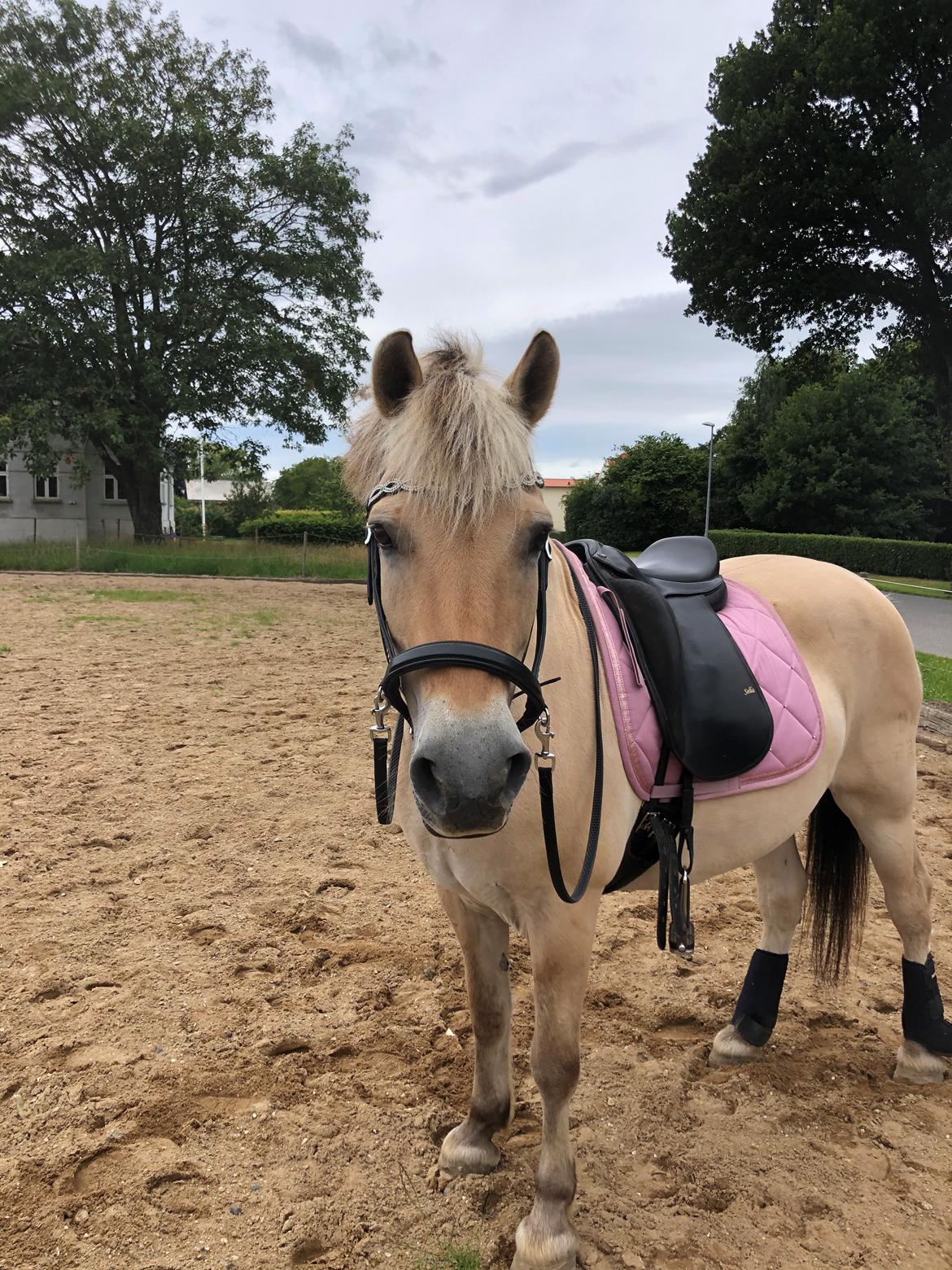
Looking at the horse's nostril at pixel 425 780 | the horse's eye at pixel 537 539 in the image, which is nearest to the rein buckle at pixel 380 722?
→ the horse's nostril at pixel 425 780

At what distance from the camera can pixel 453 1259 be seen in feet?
6.03

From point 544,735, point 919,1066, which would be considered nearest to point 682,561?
point 544,735

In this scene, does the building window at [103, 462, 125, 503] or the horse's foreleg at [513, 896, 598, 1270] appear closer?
the horse's foreleg at [513, 896, 598, 1270]

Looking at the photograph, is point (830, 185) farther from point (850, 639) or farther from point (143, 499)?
point (143, 499)

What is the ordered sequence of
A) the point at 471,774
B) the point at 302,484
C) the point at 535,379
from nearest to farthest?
the point at 471,774 < the point at 535,379 < the point at 302,484

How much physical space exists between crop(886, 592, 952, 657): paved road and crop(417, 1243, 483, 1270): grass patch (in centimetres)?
768

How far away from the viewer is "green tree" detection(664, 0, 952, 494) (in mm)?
15734

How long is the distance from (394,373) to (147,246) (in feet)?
90.8

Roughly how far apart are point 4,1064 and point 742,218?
2161cm

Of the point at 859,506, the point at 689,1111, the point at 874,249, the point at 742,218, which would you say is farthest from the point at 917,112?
the point at 689,1111

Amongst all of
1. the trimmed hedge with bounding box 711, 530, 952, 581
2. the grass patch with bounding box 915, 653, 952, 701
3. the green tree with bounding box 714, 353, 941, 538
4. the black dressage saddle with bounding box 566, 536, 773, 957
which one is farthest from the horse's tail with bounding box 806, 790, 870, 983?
the green tree with bounding box 714, 353, 941, 538

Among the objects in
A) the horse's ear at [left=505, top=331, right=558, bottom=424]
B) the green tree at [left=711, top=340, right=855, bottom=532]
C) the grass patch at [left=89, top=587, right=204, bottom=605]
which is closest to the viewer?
the horse's ear at [left=505, top=331, right=558, bottom=424]

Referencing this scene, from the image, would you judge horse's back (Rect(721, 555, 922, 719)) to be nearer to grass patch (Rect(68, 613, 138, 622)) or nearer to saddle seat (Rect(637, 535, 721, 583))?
saddle seat (Rect(637, 535, 721, 583))

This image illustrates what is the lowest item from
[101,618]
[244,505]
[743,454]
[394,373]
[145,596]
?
[101,618]
